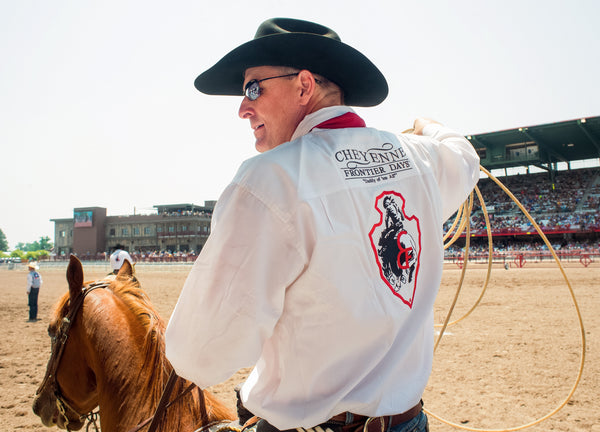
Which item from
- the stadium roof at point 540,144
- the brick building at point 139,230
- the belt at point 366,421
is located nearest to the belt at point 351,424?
the belt at point 366,421

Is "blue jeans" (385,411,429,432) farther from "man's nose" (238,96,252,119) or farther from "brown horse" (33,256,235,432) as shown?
"man's nose" (238,96,252,119)

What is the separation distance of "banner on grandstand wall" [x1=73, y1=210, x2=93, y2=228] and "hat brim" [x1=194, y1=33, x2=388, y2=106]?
80.5m

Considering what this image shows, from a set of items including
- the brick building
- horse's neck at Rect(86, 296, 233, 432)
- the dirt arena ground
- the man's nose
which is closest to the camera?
the man's nose

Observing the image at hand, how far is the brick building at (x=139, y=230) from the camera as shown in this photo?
6769cm

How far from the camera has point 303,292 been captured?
104cm

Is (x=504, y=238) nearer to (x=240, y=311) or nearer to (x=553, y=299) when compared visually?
(x=553, y=299)

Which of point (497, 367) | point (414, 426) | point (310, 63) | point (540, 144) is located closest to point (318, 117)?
point (310, 63)

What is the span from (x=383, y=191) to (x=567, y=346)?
27.8 ft

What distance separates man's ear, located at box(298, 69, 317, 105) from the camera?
1.32 meters

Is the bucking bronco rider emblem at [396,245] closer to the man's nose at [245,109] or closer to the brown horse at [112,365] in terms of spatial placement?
the man's nose at [245,109]

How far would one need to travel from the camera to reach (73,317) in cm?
207

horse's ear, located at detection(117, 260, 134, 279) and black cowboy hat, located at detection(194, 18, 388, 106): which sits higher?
black cowboy hat, located at detection(194, 18, 388, 106)

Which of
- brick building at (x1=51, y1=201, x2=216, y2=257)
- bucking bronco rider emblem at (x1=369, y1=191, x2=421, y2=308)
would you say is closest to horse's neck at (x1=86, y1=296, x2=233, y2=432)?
bucking bronco rider emblem at (x1=369, y1=191, x2=421, y2=308)

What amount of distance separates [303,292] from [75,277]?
1.56m
